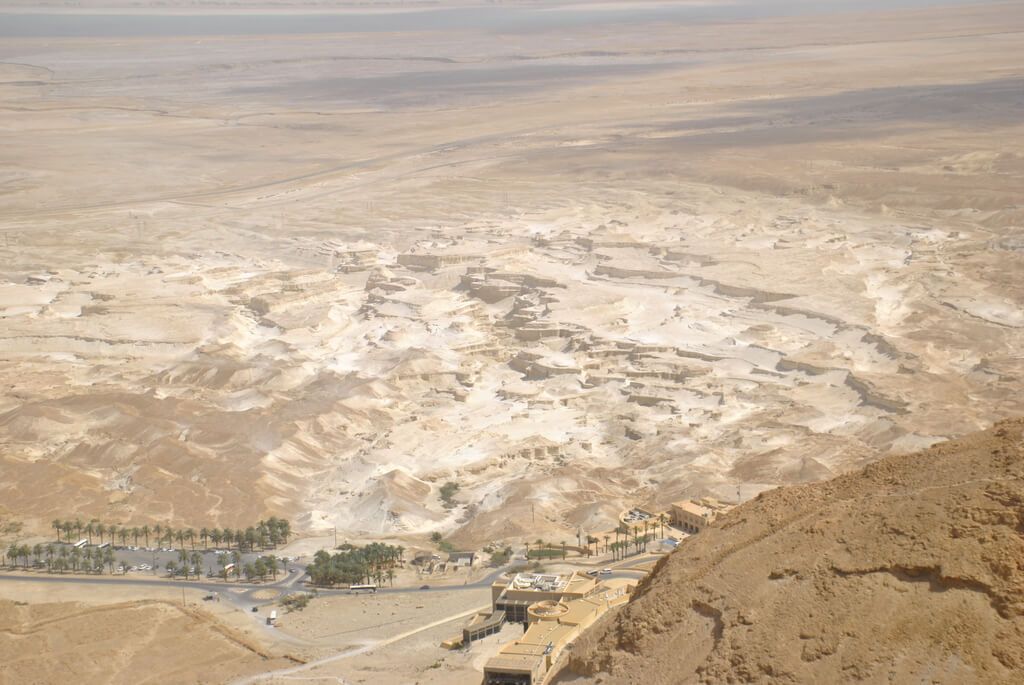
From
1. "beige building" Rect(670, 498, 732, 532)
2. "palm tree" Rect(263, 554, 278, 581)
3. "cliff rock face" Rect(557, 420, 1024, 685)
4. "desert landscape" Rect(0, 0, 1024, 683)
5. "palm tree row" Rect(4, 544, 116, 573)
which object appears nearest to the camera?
"cliff rock face" Rect(557, 420, 1024, 685)

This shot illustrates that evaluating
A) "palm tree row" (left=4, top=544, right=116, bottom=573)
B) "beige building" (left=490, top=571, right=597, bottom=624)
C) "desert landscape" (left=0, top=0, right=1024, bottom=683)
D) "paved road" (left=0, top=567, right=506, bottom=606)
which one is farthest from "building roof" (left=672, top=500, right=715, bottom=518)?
"palm tree row" (left=4, top=544, right=116, bottom=573)

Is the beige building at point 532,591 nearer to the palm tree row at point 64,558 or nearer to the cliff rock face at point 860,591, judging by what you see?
the cliff rock face at point 860,591

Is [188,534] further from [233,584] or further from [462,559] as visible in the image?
[462,559]

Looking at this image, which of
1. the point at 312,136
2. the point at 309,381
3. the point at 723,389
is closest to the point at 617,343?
the point at 723,389

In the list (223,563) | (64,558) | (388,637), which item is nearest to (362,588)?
(223,563)

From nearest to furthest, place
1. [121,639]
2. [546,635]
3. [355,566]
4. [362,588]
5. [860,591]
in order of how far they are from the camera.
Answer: [860,591] → [546,635] → [121,639] → [362,588] → [355,566]

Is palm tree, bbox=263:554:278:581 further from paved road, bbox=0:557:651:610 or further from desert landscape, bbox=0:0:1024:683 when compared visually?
desert landscape, bbox=0:0:1024:683
